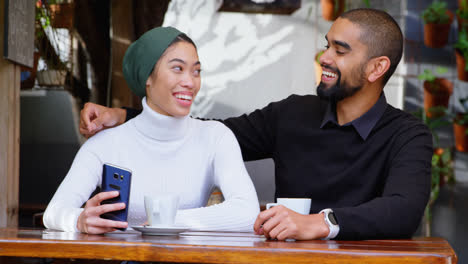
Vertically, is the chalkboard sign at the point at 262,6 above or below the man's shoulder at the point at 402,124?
above

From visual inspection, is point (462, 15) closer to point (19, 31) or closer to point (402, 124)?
point (402, 124)

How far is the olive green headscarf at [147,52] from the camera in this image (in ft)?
6.66

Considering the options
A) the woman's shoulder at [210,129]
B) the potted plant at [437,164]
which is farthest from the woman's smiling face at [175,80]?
the potted plant at [437,164]

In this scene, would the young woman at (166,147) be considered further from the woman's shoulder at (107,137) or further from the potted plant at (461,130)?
the potted plant at (461,130)

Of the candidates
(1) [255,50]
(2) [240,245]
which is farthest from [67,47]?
(2) [240,245]

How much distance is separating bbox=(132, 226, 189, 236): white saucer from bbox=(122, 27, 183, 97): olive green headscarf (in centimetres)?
69

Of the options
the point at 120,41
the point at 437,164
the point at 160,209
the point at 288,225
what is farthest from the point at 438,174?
the point at 160,209

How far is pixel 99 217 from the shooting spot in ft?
5.06

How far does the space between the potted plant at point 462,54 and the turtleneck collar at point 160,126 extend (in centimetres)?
306

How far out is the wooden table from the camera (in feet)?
4.06

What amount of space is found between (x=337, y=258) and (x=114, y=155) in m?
1.00

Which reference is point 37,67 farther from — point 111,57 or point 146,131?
point 146,131

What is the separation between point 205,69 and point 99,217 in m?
2.86

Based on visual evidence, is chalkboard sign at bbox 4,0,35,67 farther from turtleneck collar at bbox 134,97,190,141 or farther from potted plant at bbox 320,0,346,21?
potted plant at bbox 320,0,346,21
